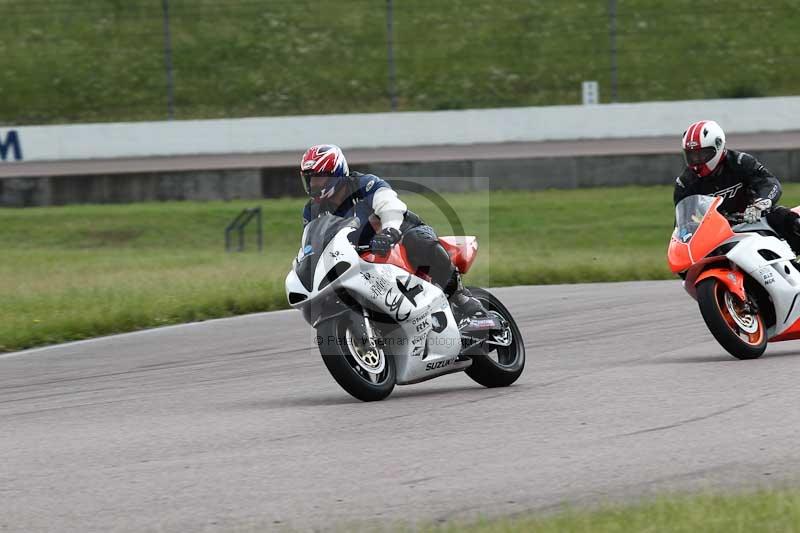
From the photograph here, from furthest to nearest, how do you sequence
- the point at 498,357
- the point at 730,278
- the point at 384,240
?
1. the point at 730,278
2. the point at 498,357
3. the point at 384,240

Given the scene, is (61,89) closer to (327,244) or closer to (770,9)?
(770,9)

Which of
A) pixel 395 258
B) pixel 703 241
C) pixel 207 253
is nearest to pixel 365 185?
pixel 395 258

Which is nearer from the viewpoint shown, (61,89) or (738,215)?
Result: (738,215)

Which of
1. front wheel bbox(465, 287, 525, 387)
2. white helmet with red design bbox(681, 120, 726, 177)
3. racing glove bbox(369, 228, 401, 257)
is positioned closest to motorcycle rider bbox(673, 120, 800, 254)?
white helmet with red design bbox(681, 120, 726, 177)

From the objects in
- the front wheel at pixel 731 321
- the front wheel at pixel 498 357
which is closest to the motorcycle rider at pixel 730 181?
the front wheel at pixel 731 321

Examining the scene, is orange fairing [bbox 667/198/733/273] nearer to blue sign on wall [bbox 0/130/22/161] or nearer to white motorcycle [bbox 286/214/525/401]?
white motorcycle [bbox 286/214/525/401]

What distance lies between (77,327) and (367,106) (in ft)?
65.7

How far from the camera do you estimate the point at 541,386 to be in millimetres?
7973

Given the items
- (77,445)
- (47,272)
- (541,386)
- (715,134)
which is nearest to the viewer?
(77,445)

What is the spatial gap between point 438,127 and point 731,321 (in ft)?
70.9

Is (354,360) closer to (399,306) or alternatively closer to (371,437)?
(399,306)

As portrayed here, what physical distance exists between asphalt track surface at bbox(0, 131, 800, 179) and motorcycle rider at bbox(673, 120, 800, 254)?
1579 cm

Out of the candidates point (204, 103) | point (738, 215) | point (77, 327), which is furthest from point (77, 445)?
point (204, 103)

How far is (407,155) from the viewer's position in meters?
27.8
